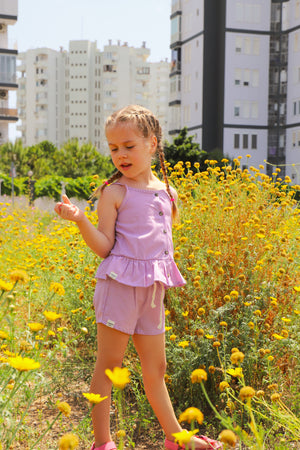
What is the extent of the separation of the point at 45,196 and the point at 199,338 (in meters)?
19.0

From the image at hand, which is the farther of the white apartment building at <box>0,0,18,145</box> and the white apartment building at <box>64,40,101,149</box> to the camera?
the white apartment building at <box>64,40,101,149</box>

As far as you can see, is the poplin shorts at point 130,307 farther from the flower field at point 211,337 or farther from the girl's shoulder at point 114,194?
the girl's shoulder at point 114,194

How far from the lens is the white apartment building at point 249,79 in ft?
133

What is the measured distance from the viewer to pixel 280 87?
137 feet

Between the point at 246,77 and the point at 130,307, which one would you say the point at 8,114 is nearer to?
the point at 246,77

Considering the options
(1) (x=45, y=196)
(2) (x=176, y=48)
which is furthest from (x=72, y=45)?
(1) (x=45, y=196)

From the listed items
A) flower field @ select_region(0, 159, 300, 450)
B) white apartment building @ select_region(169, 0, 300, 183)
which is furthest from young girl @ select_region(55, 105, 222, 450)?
white apartment building @ select_region(169, 0, 300, 183)

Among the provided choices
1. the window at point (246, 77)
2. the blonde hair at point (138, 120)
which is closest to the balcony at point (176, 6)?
the window at point (246, 77)

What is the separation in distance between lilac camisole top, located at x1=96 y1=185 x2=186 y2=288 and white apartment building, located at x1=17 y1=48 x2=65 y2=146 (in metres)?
89.9

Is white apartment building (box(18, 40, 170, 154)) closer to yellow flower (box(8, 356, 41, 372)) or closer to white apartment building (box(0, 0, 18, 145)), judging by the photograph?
white apartment building (box(0, 0, 18, 145))

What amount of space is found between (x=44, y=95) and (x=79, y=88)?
655cm

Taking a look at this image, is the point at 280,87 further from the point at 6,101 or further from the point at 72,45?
the point at 72,45

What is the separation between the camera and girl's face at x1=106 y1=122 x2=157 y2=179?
241cm

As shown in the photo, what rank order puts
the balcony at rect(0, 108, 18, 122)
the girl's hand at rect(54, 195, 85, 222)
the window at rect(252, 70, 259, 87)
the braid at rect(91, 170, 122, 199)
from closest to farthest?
the girl's hand at rect(54, 195, 85, 222) < the braid at rect(91, 170, 122, 199) < the window at rect(252, 70, 259, 87) < the balcony at rect(0, 108, 18, 122)
